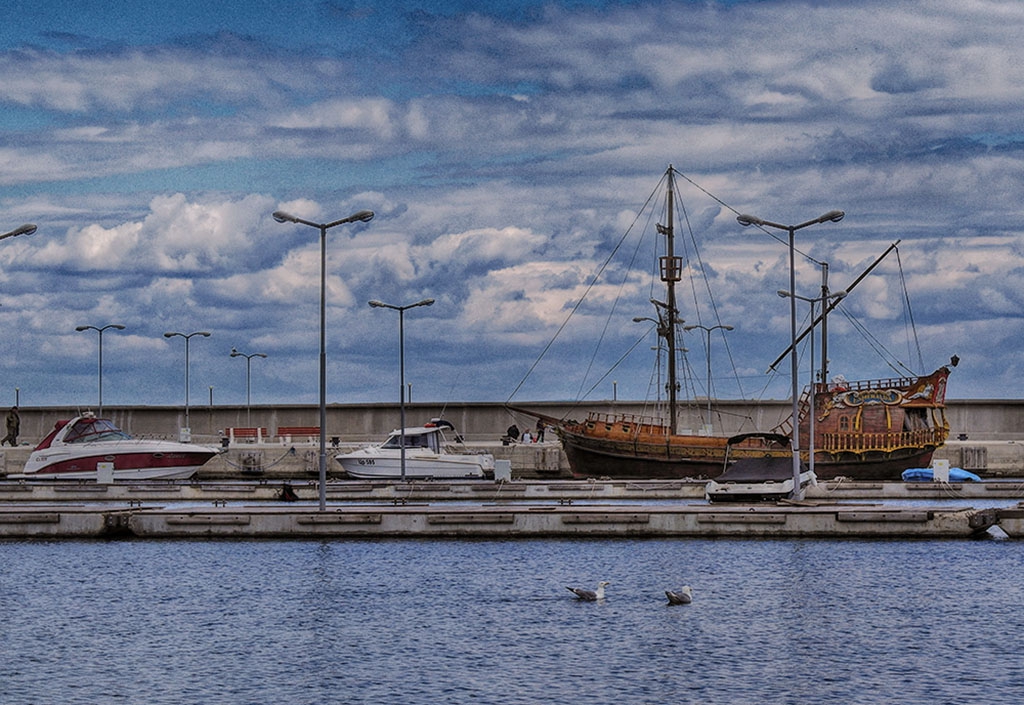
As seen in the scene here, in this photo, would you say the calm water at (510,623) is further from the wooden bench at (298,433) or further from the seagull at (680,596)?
the wooden bench at (298,433)

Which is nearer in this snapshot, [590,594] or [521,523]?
[590,594]

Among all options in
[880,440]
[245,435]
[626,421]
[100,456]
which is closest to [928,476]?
[880,440]

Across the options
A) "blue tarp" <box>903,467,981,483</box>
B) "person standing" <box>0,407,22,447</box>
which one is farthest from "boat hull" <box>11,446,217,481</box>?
"blue tarp" <box>903,467,981,483</box>

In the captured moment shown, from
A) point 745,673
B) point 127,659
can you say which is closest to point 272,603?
point 127,659

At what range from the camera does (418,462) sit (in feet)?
234

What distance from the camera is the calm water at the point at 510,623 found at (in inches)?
907

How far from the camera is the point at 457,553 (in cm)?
3978

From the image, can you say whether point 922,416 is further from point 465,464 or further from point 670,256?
point 465,464

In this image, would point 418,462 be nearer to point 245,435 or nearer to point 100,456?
point 100,456

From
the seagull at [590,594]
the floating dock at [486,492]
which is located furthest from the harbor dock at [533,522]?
the floating dock at [486,492]

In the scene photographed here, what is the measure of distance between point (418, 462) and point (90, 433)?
15990 millimetres

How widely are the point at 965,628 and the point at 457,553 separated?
15.5m

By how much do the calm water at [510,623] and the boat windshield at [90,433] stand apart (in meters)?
31.0

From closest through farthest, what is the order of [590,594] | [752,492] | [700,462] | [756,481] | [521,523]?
[590,594] < [521,523] < [752,492] < [756,481] < [700,462]
